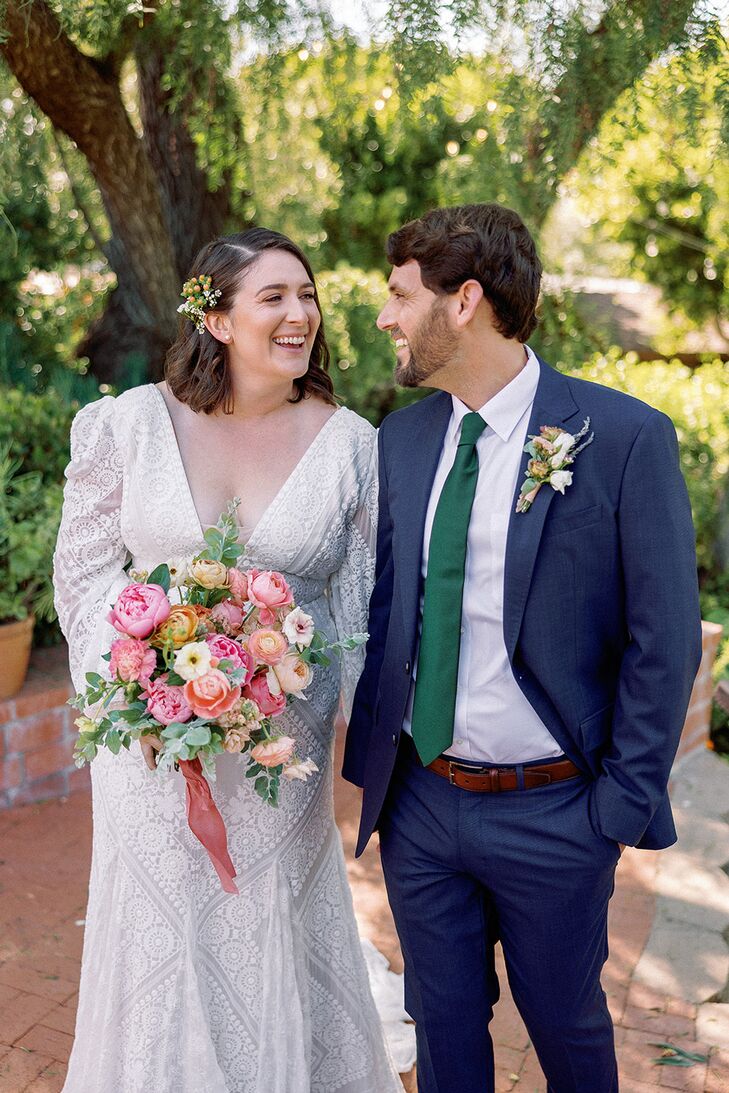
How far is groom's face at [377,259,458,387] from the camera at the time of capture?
242 centimetres

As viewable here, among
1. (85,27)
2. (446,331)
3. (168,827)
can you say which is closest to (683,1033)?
(168,827)

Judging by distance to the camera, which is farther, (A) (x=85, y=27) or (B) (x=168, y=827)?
(A) (x=85, y=27)

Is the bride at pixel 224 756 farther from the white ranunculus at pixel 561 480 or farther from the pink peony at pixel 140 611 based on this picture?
the white ranunculus at pixel 561 480

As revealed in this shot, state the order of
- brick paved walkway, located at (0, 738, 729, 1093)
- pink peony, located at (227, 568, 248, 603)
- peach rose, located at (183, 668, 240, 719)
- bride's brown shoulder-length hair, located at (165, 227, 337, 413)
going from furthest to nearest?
brick paved walkway, located at (0, 738, 729, 1093) < bride's brown shoulder-length hair, located at (165, 227, 337, 413) < pink peony, located at (227, 568, 248, 603) < peach rose, located at (183, 668, 240, 719)

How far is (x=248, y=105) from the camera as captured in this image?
17.9 ft

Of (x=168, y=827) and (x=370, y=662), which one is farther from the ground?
(x=370, y=662)

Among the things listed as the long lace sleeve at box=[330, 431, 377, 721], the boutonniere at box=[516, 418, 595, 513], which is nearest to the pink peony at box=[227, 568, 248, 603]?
the long lace sleeve at box=[330, 431, 377, 721]

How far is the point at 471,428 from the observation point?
2.40m

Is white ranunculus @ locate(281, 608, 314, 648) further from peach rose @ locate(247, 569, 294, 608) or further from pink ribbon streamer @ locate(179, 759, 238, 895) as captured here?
pink ribbon streamer @ locate(179, 759, 238, 895)

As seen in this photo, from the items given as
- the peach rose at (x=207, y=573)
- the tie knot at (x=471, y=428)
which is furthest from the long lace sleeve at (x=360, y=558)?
the peach rose at (x=207, y=573)

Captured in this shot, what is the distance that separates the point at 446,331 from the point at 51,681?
3354 millimetres

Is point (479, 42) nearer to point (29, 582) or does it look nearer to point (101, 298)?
point (29, 582)

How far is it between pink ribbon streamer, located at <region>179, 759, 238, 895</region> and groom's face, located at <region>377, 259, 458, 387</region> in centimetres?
100

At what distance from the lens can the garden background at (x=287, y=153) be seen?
3.93 m
